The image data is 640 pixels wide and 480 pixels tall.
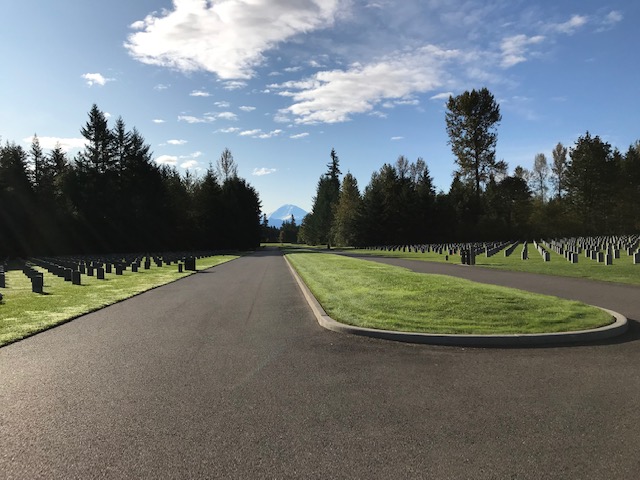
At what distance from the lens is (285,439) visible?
13.2 feet

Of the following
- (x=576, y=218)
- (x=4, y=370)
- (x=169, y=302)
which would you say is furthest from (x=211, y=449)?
(x=576, y=218)

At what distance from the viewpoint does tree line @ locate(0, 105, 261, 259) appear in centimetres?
5116

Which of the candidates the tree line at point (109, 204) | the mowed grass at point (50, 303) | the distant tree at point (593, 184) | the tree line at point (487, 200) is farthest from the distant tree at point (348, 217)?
the mowed grass at point (50, 303)

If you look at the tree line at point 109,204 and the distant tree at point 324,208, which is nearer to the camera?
the tree line at point 109,204

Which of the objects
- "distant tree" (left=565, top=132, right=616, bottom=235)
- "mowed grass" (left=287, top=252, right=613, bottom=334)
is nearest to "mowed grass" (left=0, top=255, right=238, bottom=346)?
"mowed grass" (left=287, top=252, right=613, bottom=334)

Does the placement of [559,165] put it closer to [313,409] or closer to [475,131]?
[475,131]

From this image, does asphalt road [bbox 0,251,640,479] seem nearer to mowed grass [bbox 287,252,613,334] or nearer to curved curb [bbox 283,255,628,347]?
curved curb [bbox 283,255,628,347]

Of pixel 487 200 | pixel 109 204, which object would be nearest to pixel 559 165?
pixel 487 200

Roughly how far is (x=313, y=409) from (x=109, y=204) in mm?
63794

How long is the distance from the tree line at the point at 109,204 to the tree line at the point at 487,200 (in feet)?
77.0

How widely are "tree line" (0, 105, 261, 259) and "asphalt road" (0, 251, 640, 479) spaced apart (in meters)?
47.9

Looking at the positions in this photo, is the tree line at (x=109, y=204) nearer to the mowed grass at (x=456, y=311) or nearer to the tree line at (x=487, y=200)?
the tree line at (x=487, y=200)

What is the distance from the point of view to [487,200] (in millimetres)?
86812

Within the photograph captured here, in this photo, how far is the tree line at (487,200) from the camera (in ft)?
236
